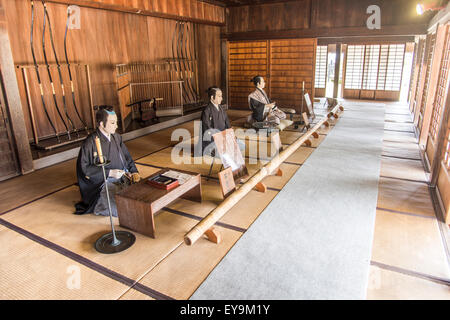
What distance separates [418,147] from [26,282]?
5.78m

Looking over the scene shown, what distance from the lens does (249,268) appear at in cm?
221

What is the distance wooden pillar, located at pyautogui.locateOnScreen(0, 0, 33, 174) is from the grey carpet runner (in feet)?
11.0

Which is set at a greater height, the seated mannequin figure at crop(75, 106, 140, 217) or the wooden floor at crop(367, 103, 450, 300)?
the seated mannequin figure at crop(75, 106, 140, 217)

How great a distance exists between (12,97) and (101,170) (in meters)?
2.03

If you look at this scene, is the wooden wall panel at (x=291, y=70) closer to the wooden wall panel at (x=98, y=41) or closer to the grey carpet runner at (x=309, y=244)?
the wooden wall panel at (x=98, y=41)

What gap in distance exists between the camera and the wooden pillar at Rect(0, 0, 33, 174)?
3.75 meters

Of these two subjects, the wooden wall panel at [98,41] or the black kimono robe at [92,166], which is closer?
the black kimono robe at [92,166]

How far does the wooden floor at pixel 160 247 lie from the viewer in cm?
204

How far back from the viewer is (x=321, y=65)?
1184cm

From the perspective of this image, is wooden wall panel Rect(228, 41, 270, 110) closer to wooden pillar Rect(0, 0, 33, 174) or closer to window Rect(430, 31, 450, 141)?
window Rect(430, 31, 450, 141)

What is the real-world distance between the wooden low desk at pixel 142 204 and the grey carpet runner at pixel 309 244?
0.72 metres

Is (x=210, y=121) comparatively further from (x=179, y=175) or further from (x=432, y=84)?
(x=432, y=84)

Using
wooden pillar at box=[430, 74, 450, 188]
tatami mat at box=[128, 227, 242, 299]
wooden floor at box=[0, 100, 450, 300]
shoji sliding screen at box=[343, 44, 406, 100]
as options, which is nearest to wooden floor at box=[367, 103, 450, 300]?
wooden floor at box=[0, 100, 450, 300]

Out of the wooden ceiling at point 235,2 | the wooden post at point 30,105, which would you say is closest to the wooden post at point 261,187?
the wooden post at point 30,105
